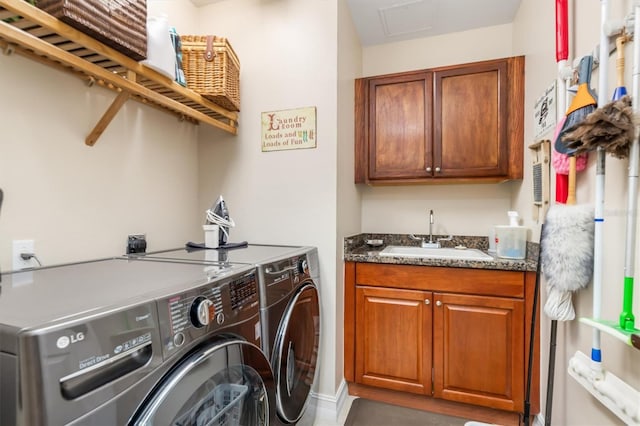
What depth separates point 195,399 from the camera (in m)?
0.75

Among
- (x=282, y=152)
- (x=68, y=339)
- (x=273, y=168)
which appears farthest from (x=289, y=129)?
(x=68, y=339)

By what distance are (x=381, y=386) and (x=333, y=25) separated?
2.20 meters

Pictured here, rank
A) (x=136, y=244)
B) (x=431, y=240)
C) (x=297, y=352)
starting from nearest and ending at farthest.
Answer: (x=297, y=352), (x=136, y=244), (x=431, y=240)

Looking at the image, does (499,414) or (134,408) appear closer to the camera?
(134,408)

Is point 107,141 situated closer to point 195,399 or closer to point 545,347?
point 195,399

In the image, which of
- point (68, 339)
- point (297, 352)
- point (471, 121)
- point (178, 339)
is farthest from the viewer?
point (471, 121)

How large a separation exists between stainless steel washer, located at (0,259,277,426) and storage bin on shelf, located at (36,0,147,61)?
820 millimetres

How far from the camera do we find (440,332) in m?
1.76

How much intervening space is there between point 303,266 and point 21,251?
1.09 metres

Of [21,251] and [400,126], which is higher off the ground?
[400,126]

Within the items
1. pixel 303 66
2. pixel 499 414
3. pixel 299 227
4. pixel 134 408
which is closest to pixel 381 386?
pixel 499 414

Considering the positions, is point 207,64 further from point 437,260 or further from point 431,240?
point 431,240

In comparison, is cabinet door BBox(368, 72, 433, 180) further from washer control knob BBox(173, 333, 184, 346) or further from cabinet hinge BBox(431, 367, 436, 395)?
washer control knob BBox(173, 333, 184, 346)

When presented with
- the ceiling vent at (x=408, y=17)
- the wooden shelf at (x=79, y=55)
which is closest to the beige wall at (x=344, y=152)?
the ceiling vent at (x=408, y=17)
